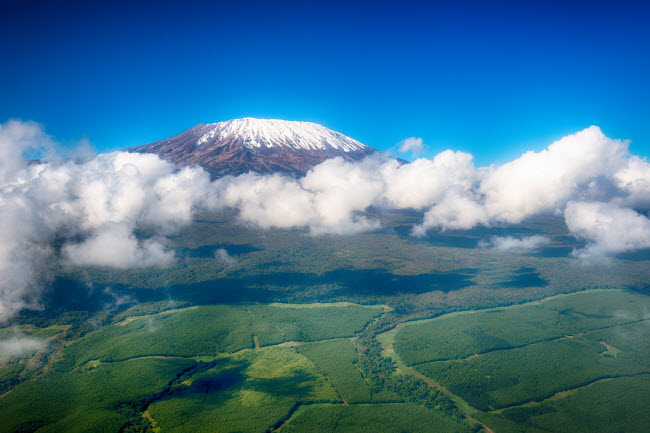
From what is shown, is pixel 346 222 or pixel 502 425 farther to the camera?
pixel 346 222

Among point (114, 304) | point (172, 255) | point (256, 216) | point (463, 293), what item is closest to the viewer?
point (114, 304)

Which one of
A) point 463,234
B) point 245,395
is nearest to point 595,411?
point 245,395

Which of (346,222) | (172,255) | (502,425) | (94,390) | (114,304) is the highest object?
(346,222)

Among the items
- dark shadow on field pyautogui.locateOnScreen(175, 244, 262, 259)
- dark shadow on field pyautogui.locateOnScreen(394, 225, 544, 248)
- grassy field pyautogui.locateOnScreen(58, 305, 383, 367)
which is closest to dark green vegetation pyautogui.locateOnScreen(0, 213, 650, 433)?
grassy field pyautogui.locateOnScreen(58, 305, 383, 367)

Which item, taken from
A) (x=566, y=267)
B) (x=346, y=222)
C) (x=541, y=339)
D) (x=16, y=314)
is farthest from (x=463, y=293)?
(x=16, y=314)

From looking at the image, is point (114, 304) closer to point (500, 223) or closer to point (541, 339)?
point (541, 339)
